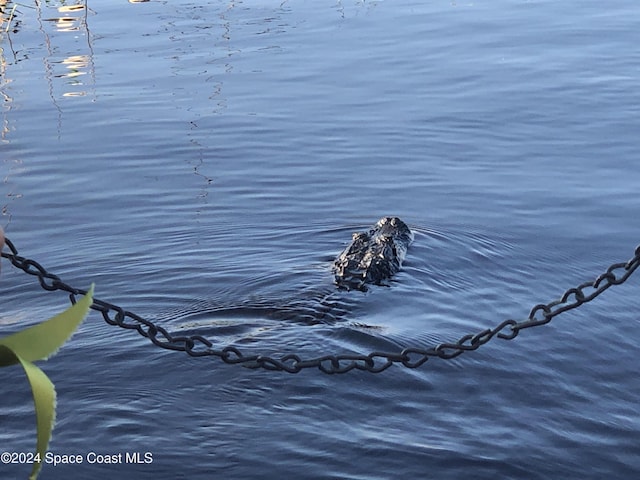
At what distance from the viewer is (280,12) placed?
1300cm

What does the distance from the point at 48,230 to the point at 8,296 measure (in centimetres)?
113

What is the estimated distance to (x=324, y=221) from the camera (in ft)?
22.7

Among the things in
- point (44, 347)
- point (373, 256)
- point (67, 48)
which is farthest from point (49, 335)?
point (67, 48)

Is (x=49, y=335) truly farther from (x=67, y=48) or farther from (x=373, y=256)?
(x=67, y=48)

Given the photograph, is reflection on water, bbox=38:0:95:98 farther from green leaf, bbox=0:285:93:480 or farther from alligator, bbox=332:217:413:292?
green leaf, bbox=0:285:93:480

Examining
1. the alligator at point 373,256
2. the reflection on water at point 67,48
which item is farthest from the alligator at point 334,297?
the reflection on water at point 67,48

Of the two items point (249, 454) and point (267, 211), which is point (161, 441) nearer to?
point (249, 454)

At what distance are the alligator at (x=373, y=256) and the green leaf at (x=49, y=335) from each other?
4330mm

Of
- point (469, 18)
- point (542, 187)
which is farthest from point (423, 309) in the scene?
point (469, 18)

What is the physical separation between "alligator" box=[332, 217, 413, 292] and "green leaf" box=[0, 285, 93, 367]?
433cm

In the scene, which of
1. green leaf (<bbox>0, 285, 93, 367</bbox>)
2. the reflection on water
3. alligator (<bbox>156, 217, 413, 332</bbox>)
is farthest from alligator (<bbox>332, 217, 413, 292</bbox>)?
the reflection on water

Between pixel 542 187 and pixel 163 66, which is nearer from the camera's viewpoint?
pixel 542 187

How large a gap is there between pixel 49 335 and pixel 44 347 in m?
0.03

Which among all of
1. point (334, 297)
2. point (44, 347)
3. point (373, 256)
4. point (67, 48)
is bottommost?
point (334, 297)
